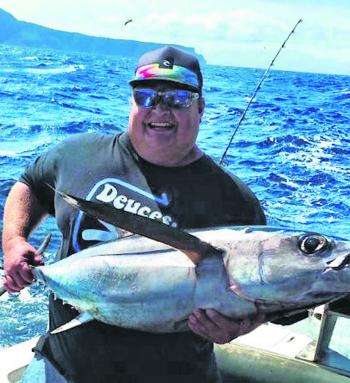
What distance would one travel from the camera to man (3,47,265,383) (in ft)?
5.86

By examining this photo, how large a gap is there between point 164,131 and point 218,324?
598mm

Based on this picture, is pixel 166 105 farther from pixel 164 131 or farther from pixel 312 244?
pixel 312 244

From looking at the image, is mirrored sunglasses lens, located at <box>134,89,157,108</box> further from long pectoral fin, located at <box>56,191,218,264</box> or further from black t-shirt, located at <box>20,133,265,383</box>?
long pectoral fin, located at <box>56,191,218,264</box>

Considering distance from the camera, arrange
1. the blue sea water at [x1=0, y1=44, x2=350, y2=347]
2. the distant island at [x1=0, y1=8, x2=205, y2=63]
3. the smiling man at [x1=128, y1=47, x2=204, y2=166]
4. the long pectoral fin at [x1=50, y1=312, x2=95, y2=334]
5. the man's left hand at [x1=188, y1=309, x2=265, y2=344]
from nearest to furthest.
Answer: 1. the man's left hand at [x1=188, y1=309, x2=265, y2=344]
2. the long pectoral fin at [x1=50, y1=312, x2=95, y2=334]
3. the smiling man at [x1=128, y1=47, x2=204, y2=166]
4. the blue sea water at [x1=0, y1=44, x2=350, y2=347]
5. the distant island at [x1=0, y1=8, x2=205, y2=63]

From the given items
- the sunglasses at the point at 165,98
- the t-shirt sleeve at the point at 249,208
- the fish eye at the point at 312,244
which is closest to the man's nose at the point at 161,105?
the sunglasses at the point at 165,98

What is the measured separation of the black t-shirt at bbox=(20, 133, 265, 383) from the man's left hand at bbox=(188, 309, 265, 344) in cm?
28

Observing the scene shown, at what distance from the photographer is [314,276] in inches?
52.7

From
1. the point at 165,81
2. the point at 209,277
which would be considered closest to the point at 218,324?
the point at 209,277

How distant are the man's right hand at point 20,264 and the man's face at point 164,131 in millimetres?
432

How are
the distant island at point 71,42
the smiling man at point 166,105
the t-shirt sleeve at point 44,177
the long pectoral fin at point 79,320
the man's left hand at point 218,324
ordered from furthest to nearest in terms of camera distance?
the distant island at point 71,42 → the t-shirt sleeve at point 44,177 → the smiling man at point 166,105 → the long pectoral fin at point 79,320 → the man's left hand at point 218,324

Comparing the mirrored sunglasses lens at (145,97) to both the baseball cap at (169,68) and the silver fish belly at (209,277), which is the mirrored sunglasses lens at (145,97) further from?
the silver fish belly at (209,277)

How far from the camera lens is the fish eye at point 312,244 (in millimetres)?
1362

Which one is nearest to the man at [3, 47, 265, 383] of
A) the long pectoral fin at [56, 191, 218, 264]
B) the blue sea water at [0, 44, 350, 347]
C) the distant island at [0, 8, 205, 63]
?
the long pectoral fin at [56, 191, 218, 264]

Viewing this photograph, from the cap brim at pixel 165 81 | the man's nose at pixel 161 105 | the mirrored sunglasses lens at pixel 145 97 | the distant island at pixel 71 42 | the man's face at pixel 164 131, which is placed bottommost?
the man's face at pixel 164 131
